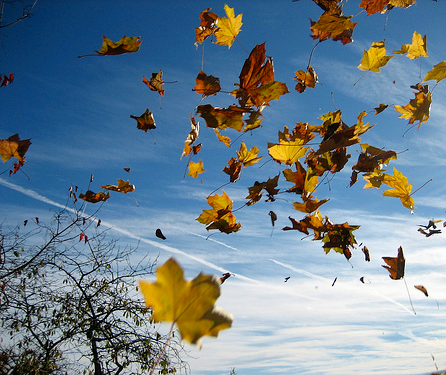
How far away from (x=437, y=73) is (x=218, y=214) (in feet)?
5.69

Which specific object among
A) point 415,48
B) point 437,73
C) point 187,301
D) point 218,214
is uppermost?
point 415,48

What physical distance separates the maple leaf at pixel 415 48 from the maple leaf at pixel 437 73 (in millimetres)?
233

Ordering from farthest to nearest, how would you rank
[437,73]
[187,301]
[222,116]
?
[437,73]
[222,116]
[187,301]

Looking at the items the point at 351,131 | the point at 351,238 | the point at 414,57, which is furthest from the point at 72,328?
the point at 414,57

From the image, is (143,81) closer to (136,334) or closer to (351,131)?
(351,131)

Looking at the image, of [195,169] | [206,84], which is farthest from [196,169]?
[206,84]

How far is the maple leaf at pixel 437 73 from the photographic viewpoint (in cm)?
210

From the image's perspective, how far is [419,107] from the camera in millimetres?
2531

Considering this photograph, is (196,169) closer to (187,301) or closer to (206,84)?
(206,84)

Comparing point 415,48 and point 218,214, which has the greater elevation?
point 415,48

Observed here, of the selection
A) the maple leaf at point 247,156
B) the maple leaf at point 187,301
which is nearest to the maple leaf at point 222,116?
the maple leaf at point 247,156

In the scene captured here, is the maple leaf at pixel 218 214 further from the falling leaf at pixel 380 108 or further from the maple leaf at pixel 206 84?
the falling leaf at pixel 380 108

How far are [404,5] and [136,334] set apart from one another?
22.2 feet

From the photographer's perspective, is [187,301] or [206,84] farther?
[206,84]
